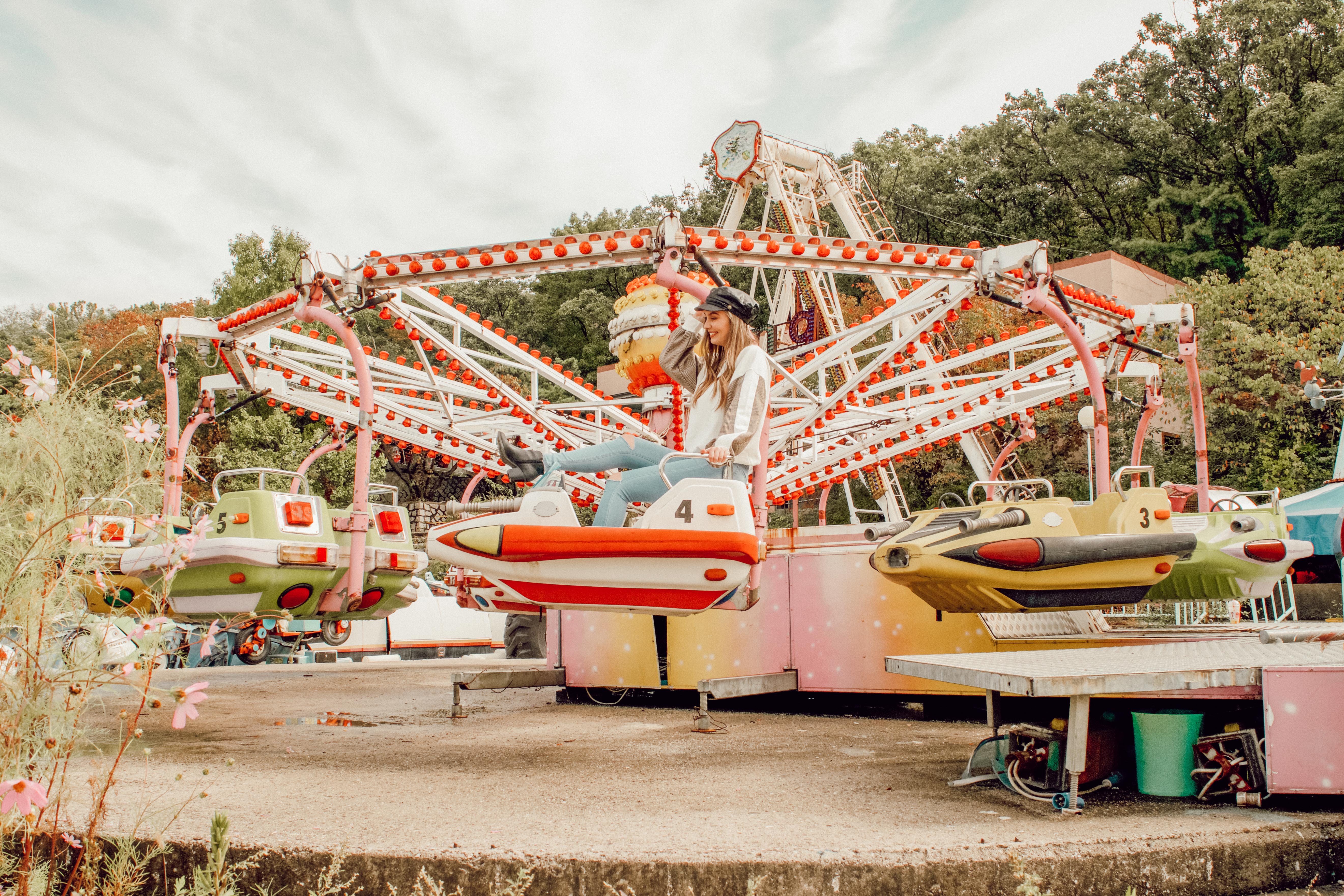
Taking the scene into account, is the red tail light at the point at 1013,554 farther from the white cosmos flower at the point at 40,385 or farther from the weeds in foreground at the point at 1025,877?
the white cosmos flower at the point at 40,385

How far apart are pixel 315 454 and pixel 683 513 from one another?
17.0ft

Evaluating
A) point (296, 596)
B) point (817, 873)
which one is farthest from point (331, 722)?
point (817, 873)

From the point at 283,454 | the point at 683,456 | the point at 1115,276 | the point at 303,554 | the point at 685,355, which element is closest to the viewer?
the point at 683,456

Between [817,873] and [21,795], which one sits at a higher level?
[21,795]

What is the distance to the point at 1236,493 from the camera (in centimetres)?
820

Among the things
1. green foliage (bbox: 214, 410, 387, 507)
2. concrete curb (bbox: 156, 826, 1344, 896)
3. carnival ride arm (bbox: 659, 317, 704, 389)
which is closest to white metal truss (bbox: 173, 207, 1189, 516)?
carnival ride arm (bbox: 659, 317, 704, 389)

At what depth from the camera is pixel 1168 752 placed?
3.87 metres

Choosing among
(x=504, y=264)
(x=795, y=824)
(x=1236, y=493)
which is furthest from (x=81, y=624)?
(x=1236, y=493)

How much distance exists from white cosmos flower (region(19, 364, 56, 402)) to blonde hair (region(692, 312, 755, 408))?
3.23 metres

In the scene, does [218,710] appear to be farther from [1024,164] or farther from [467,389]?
[1024,164]

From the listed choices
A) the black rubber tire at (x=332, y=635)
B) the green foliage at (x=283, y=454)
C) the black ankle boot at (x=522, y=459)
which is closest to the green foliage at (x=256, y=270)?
the green foliage at (x=283, y=454)

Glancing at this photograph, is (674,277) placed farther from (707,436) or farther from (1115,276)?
(1115,276)

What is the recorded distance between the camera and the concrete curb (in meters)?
2.84

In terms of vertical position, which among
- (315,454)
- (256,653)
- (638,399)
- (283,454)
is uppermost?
(283,454)
